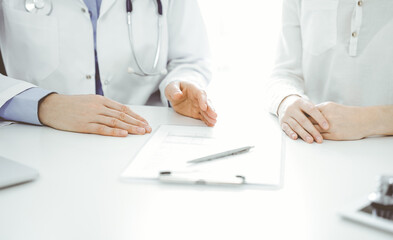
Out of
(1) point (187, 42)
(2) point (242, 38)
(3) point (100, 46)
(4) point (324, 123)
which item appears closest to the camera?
(4) point (324, 123)

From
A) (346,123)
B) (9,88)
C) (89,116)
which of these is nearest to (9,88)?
(9,88)

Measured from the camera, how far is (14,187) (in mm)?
639

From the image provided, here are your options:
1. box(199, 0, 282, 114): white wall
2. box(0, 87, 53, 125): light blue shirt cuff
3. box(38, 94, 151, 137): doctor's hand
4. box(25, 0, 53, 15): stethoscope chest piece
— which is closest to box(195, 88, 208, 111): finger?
box(38, 94, 151, 137): doctor's hand

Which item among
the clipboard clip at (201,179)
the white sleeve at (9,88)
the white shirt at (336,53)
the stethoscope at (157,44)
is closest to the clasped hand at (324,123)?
the white shirt at (336,53)

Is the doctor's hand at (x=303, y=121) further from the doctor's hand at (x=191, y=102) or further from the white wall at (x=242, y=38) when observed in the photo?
the white wall at (x=242, y=38)

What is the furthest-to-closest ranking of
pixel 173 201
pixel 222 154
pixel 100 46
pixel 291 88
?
pixel 100 46 < pixel 291 88 < pixel 222 154 < pixel 173 201

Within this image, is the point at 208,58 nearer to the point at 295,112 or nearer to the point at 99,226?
the point at 295,112

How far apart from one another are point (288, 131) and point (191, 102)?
28 centimetres

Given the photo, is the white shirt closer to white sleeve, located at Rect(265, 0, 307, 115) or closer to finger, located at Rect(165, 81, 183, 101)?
white sleeve, located at Rect(265, 0, 307, 115)

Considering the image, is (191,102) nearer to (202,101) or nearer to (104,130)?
(202,101)

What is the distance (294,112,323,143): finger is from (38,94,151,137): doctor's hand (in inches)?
13.8

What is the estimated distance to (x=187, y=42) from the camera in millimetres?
1350

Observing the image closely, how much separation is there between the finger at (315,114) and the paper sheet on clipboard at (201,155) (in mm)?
98

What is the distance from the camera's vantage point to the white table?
52 cm
